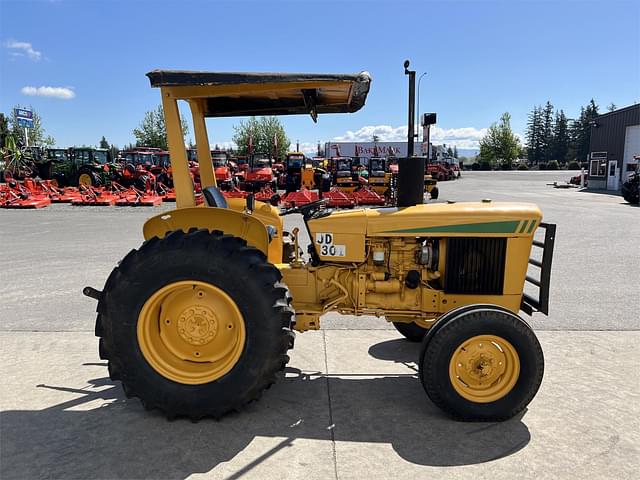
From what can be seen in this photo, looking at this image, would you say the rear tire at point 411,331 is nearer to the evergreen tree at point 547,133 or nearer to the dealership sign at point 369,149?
the dealership sign at point 369,149

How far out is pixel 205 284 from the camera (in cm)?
302

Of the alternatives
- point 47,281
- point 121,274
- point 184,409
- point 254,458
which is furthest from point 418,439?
point 47,281

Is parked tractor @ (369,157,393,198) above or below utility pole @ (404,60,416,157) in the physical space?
below

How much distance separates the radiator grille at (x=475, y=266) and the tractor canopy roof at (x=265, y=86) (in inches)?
52.1

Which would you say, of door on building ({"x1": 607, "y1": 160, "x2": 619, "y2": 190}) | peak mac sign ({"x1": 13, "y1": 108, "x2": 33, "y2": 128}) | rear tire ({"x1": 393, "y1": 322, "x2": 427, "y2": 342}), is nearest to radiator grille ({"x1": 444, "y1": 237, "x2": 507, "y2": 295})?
rear tire ({"x1": 393, "y1": 322, "x2": 427, "y2": 342})

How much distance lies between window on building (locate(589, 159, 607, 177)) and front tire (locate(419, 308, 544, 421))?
31.7 m

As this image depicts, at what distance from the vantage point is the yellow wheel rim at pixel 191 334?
311 centimetres

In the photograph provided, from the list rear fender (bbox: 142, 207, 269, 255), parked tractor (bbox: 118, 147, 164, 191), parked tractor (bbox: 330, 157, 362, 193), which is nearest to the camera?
rear fender (bbox: 142, 207, 269, 255)

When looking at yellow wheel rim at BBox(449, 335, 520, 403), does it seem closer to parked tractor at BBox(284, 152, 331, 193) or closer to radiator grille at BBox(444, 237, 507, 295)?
radiator grille at BBox(444, 237, 507, 295)

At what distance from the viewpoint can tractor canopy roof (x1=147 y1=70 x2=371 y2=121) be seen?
3025 mm

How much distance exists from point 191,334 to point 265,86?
172 cm

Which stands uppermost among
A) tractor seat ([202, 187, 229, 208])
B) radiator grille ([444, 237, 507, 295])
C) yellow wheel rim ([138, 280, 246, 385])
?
tractor seat ([202, 187, 229, 208])

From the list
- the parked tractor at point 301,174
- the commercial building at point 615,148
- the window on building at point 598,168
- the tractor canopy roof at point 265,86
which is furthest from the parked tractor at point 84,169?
the window on building at point 598,168

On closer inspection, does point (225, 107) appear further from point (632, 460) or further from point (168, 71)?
point (632, 460)
